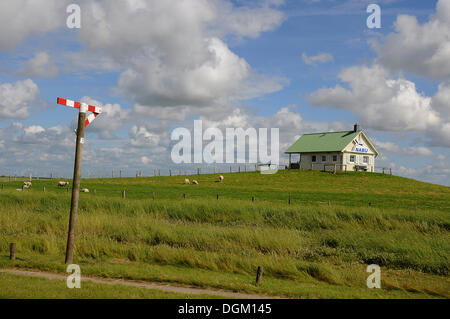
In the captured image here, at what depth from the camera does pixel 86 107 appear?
476 inches

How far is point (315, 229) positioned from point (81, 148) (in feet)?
45.2

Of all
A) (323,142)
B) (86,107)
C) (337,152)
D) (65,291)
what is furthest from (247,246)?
(323,142)

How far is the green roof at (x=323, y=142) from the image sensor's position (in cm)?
7275

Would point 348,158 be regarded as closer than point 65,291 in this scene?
No

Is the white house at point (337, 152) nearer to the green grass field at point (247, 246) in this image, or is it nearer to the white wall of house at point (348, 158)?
the white wall of house at point (348, 158)

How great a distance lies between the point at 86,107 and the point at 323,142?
6844 centimetres

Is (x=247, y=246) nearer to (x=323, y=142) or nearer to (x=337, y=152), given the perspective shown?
(x=337, y=152)

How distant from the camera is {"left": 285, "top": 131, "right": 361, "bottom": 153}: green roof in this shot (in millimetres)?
72750

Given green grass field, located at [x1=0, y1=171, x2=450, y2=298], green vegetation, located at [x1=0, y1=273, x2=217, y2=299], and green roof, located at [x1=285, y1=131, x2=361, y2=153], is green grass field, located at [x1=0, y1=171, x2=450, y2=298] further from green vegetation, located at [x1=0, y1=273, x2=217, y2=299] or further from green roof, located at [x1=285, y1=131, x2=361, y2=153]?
green roof, located at [x1=285, y1=131, x2=361, y2=153]

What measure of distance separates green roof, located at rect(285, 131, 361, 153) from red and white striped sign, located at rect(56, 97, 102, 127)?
62.9m

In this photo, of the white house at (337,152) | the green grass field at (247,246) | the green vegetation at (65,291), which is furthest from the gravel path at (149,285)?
the white house at (337,152)

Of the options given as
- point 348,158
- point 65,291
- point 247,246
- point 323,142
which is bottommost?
point 247,246

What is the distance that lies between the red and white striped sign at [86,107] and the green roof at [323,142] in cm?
6285
